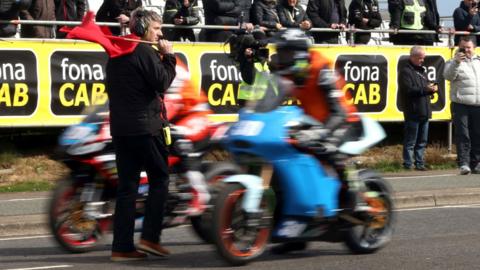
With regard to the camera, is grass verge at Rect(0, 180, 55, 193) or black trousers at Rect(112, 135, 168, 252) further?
grass verge at Rect(0, 180, 55, 193)

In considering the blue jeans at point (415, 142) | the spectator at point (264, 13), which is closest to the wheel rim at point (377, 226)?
the spectator at point (264, 13)

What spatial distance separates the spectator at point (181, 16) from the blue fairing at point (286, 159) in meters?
8.71

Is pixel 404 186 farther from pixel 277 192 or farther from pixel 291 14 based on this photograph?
pixel 277 192

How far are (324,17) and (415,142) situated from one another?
2.52 meters

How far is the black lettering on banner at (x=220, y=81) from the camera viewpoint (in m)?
19.0

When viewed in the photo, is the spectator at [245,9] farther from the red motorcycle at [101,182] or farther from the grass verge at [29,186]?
the red motorcycle at [101,182]

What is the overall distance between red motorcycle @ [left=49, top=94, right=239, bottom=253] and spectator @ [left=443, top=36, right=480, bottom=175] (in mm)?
9151

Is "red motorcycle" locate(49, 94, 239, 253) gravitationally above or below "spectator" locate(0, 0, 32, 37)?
below

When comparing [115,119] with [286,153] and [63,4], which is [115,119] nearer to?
[286,153]

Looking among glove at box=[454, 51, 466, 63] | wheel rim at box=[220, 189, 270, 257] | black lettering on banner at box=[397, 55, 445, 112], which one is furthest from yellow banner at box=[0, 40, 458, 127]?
wheel rim at box=[220, 189, 270, 257]

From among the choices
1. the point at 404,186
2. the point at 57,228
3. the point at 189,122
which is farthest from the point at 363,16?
the point at 57,228

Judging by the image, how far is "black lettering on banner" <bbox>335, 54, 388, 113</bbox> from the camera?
67.8 feet

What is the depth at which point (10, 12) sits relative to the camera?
16781 millimetres

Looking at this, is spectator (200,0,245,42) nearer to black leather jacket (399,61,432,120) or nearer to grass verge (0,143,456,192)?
grass verge (0,143,456,192)
